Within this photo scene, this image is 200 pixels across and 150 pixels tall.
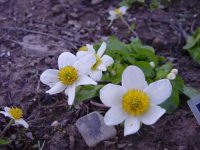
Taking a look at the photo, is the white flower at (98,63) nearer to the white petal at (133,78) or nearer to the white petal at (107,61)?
the white petal at (107,61)

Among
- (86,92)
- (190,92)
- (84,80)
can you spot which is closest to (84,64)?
(84,80)

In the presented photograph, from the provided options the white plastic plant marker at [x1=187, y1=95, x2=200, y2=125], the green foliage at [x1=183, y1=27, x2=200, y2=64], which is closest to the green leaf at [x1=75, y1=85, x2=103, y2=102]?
the white plastic plant marker at [x1=187, y1=95, x2=200, y2=125]

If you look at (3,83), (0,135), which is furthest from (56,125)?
(3,83)

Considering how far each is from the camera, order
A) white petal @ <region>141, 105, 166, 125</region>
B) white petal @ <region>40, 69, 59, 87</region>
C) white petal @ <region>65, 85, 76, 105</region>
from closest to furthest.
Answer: white petal @ <region>141, 105, 166, 125</region>, white petal @ <region>65, 85, 76, 105</region>, white petal @ <region>40, 69, 59, 87</region>

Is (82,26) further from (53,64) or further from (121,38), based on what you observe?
(53,64)

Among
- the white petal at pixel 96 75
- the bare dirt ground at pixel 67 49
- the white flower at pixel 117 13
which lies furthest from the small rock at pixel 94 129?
the white flower at pixel 117 13

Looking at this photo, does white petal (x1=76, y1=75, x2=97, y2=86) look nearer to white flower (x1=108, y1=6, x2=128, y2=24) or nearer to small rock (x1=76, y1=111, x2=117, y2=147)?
small rock (x1=76, y1=111, x2=117, y2=147)
